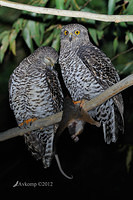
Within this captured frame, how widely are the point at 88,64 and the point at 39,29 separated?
2.76ft

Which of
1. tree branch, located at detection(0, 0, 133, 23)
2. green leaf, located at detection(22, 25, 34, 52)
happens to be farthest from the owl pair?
tree branch, located at detection(0, 0, 133, 23)

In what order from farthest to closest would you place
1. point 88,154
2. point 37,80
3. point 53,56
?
point 88,154 < point 37,80 < point 53,56

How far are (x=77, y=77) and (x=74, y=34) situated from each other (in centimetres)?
48

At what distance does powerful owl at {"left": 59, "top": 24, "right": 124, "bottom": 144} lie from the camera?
2467 millimetres

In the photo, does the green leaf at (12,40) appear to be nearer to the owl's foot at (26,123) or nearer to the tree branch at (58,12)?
the owl's foot at (26,123)

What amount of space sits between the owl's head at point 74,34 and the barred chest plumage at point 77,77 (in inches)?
5.7

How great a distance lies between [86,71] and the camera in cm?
247

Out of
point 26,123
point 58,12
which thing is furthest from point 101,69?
point 58,12

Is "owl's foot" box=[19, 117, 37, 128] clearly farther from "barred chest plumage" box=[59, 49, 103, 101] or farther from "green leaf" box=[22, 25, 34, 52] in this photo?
"green leaf" box=[22, 25, 34, 52]

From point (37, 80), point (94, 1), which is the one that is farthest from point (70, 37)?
point (94, 1)

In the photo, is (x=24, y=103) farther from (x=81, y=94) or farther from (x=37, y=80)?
(x=81, y=94)

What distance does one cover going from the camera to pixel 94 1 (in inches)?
139

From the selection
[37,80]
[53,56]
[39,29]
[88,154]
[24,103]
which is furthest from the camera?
[88,154]

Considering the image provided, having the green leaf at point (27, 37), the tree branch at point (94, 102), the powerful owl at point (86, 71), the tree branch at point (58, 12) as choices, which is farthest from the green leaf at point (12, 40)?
the tree branch at point (58, 12)
